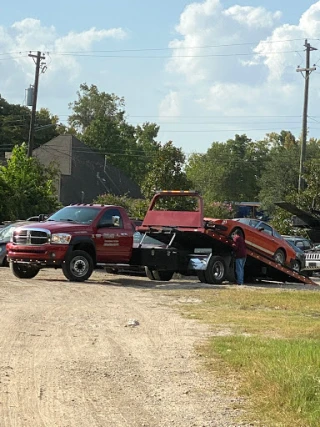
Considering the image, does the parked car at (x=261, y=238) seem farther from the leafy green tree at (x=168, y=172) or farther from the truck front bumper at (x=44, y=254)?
the leafy green tree at (x=168, y=172)

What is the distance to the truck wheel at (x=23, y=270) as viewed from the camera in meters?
21.7

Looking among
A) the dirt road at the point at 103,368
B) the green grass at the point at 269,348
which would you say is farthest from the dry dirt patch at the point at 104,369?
the green grass at the point at 269,348

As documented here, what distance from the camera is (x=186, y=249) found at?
2327cm

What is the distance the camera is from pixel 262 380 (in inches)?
336

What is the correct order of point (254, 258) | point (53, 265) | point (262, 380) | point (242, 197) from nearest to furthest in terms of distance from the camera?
point (262, 380), point (53, 265), point (254, 258), point (242, 197)

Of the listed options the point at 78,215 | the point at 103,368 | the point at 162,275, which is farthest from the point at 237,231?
the point at 103,368

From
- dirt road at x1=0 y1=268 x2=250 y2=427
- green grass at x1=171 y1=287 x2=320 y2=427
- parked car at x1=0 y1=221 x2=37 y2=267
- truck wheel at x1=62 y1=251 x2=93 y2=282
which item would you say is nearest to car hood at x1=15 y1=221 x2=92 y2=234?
truck wheel at x1=62 y1=251 x2=93 y2=282

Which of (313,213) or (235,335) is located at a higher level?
(313,213)

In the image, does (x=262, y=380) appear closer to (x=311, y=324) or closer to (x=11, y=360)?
(x=11, y=360)

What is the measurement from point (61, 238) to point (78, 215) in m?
1.49

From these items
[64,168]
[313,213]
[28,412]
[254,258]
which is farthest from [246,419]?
[64,168]

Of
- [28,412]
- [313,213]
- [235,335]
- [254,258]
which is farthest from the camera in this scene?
[254,258]

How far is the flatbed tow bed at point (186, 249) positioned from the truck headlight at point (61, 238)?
2.70 meters

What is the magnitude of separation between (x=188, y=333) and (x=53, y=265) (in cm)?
865
